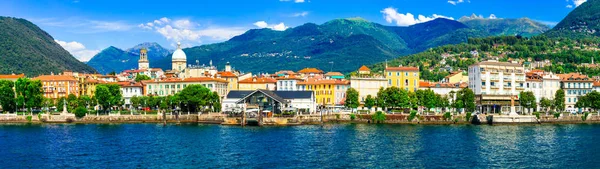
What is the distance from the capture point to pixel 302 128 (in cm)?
7769

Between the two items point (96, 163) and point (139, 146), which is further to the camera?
point (139, 146)

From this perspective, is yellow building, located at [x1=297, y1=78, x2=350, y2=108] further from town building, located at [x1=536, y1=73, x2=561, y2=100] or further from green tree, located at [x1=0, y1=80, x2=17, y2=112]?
green tree, located at [x1=0, y1=80, x2=17, y2=112]

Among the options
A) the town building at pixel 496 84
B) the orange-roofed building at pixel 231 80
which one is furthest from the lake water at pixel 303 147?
the orange-roofed building at pixel 231 80

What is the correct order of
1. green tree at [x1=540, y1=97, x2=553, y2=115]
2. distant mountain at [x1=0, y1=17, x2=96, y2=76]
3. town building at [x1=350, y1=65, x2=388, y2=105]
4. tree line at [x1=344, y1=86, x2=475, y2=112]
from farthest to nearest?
distant mountain at [x1=0, y1=17, x2=96, y2=76] < town building at [x1=350, y1=65, x2=388, y2=105] < green tree at [x1=540, y1=97, x2=553, y2=115] < tree line at [x1=344, y1=86, x2=475, y2=112]

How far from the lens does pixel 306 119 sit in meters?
85.5

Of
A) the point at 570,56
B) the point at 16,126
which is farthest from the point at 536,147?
the point at 570,56

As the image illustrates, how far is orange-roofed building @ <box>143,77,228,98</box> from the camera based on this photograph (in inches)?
4252

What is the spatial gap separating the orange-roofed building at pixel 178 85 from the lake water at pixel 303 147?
93.2ft

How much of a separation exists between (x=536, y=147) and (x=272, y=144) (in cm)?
2284

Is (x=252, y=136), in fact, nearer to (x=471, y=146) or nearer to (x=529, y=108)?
(x=471, y=146)

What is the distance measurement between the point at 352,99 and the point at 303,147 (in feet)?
126

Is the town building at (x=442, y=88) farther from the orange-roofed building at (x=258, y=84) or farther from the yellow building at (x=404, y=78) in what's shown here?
the orange-roofed building at (x=258, y=84)

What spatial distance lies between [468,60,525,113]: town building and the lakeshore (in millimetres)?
10245

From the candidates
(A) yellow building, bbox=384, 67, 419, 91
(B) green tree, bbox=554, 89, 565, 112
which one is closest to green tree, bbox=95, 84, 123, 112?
(A) yellow building, bbox=384, 67, 419, 91
